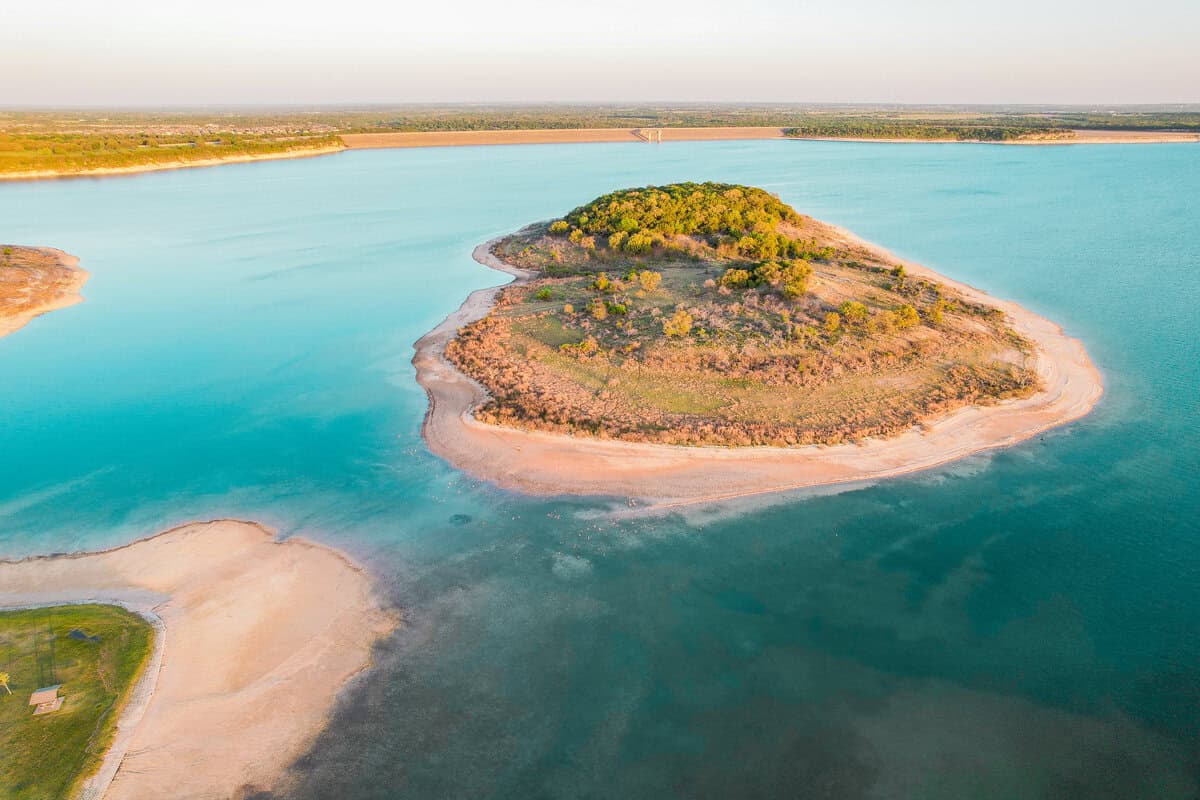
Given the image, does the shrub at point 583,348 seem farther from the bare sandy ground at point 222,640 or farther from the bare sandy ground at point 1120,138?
the bare sandy ground at point 1120,138

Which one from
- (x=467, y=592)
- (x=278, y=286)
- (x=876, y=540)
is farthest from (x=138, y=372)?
(x=876, y=540)

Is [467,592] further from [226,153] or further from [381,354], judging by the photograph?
[226,153]

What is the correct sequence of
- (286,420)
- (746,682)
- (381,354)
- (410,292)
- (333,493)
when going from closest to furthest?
(746,682)
(333,493)
(286,420)
(381,354)
(410,292)

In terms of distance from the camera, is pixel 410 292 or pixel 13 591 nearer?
pixel 13 591

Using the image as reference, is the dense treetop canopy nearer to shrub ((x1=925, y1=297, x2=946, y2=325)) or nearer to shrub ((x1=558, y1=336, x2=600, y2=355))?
shrub ((x1=925, y1=297, x2=946, y2=325))

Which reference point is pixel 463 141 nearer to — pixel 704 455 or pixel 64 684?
pixel 704 455

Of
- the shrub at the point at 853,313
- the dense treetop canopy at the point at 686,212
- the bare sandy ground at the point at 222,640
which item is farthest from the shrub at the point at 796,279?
the bare sandy ground at the point at 222,640

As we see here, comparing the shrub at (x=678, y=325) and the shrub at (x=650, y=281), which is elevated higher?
the shrub at (x=650, y=281)
